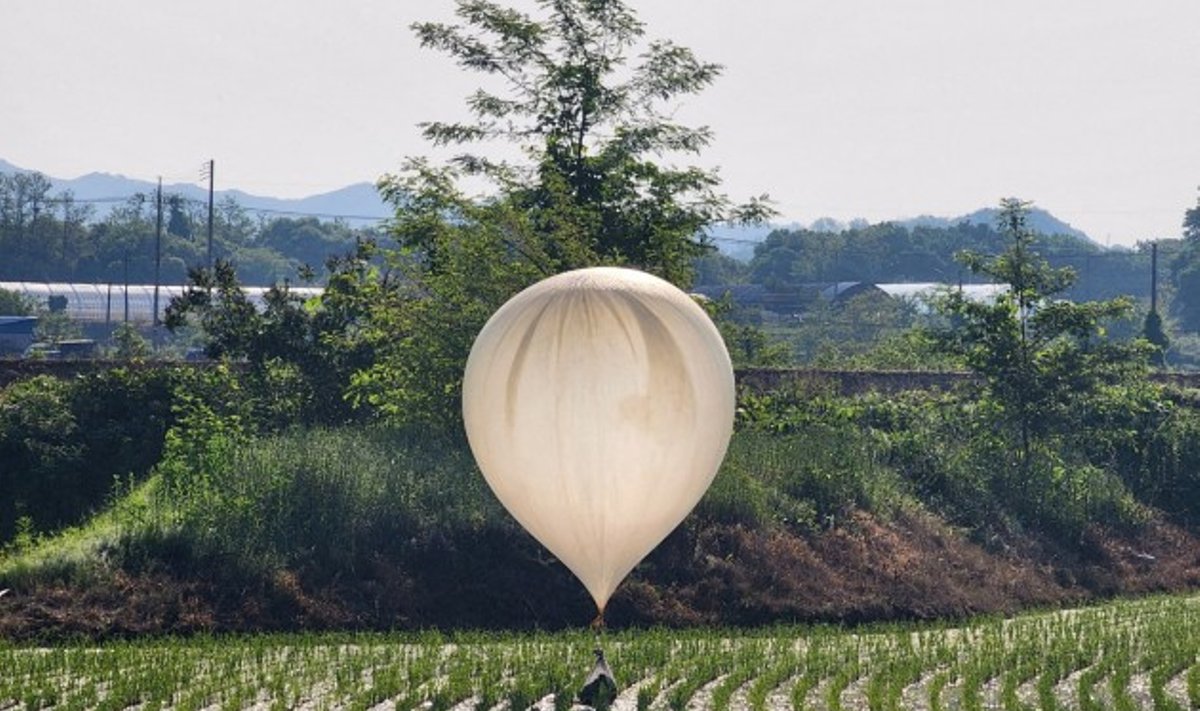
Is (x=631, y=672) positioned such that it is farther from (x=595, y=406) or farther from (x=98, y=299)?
(x=98, y=299)

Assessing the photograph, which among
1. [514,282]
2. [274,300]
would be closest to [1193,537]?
[514,282]

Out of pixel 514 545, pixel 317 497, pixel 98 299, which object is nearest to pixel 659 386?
pixel 514 545

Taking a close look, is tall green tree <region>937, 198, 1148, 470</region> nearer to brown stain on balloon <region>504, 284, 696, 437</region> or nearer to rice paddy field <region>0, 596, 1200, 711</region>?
rice paddy field <region>0, 596, 1200, 711</region>

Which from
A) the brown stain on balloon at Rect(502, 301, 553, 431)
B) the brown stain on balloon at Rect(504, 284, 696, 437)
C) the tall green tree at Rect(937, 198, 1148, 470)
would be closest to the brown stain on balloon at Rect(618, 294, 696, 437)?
the brown stain on balloon at Rect(504, 284, 696, 437)

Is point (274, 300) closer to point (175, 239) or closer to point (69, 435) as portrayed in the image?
point (69, 435)

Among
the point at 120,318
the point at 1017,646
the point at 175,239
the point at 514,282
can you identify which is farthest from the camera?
the point at 175,239

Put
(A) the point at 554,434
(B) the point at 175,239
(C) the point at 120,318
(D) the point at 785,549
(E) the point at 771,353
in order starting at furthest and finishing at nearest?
(B) the point at 175,239 → (C) the point at 120,318 → (E) the point at 771,353 → (D) the point at 785,549 → (A) the point at 554,434

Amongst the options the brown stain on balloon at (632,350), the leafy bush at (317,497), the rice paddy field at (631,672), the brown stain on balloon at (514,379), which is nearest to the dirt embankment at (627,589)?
the leafy bush at (317,497)
